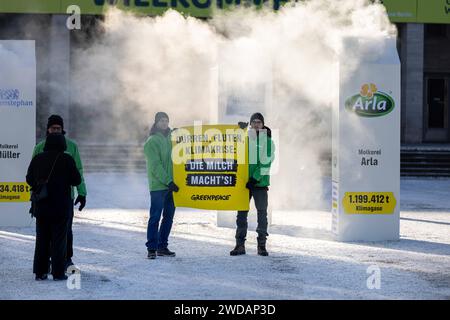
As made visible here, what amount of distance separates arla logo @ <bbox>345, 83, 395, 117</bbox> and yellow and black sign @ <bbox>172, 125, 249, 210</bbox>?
6.45ft

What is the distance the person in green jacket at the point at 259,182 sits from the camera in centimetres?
1027

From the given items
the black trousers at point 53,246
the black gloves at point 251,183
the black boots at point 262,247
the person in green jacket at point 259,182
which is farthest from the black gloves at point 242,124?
the black trousers at point 53,246

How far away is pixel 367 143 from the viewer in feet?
39.3

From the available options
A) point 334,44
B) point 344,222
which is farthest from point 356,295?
point 334,44

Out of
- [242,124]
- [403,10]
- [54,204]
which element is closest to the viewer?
[54,204]

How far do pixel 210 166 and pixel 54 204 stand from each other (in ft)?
9.49

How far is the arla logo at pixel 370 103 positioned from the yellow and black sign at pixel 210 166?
77.4 inches

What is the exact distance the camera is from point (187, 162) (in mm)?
10922

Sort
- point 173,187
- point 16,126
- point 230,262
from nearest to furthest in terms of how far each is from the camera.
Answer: point 230,262
point 173,187
point 16,126

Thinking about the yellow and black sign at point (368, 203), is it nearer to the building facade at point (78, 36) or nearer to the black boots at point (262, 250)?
the black boots at point (262, 250)

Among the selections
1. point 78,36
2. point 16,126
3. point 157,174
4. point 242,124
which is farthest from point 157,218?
point 78,36

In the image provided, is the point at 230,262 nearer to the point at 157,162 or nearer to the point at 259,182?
the point at 259,182
